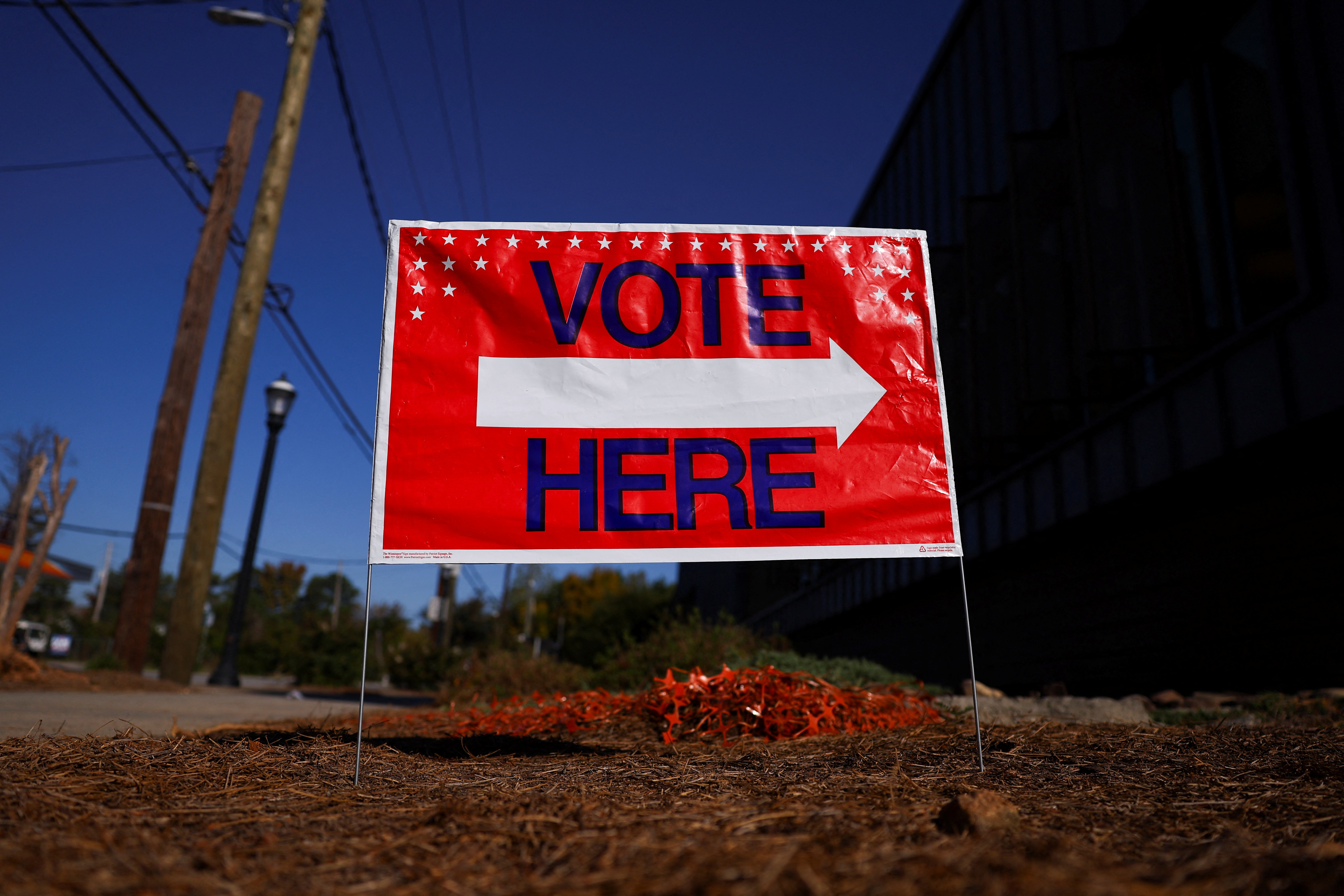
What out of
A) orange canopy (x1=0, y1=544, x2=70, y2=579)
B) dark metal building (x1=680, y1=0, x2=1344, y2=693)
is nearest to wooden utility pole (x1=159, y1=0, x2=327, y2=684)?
dark metal building (x1=680, y1=0, x2=1344, y2=693)

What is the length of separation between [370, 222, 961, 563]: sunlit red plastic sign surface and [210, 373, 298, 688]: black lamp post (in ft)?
28.9

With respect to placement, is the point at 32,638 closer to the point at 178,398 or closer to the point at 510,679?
the point at 178,398

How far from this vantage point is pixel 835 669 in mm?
6434

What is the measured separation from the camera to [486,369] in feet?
11.1

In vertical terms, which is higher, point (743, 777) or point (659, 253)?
point (659, 253)

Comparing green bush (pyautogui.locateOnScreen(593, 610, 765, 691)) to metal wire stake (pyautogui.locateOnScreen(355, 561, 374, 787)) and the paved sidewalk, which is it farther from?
metal wire stake (pyautogui.locateOnScreen(355, 561, 374, 787))

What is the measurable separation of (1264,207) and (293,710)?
9.65 metres

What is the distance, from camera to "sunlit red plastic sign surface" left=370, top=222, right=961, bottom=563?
3.21m

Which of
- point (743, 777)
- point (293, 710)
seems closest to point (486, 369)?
point (743, 777)

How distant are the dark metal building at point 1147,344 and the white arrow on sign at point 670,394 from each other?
12.4 ft

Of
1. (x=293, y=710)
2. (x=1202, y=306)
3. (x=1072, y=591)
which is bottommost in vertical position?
(x=293, y=710)

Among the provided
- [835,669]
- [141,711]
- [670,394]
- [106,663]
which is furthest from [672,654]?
[106,663]

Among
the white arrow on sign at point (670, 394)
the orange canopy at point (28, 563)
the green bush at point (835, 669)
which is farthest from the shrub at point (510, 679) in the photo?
the orange canopy at point (28, 563)

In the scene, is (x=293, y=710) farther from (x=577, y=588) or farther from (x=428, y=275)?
(x=577, y=588)
